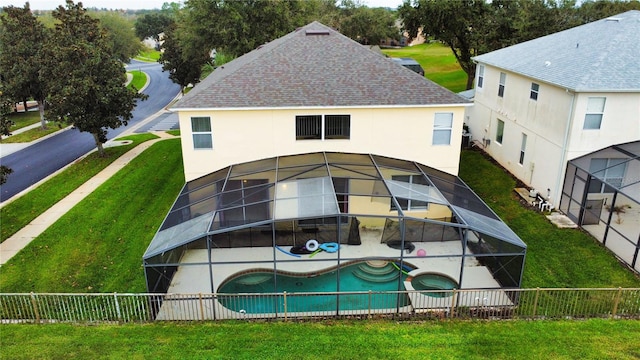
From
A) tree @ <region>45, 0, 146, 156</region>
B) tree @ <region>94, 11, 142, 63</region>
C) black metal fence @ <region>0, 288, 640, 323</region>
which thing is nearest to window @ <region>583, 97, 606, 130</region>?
black metal fence @ <region>0, 288, 640, 323</region>

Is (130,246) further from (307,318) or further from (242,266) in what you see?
(307,318)

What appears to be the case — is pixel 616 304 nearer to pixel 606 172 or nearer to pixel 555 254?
pixel 555 254

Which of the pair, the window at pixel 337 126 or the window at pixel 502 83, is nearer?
the window at pixel 337 126

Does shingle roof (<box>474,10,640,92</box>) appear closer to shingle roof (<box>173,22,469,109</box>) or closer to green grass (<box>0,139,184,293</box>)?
shingle roof (<box>173,22,469,109</box>)

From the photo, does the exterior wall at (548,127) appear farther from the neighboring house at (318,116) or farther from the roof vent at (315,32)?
the roof vent at (315,32)

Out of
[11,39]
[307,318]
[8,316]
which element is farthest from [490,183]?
[11,39]

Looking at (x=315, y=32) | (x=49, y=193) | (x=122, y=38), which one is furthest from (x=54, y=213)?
(x=122, y=38)

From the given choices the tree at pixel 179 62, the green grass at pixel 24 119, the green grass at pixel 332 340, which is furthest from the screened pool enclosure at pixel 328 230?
the tree at pixel 179 62
